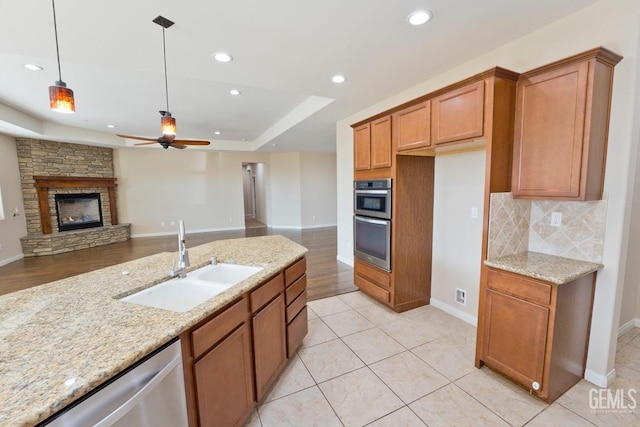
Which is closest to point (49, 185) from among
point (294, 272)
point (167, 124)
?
point (167, 124)

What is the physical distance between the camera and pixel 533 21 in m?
1.95

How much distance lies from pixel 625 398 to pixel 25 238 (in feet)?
29.9

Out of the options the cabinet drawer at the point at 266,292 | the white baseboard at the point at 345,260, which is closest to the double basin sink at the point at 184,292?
the cabinet drawer at the point at 266,292

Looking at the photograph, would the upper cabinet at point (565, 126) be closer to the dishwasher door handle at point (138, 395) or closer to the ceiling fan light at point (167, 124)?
the dishwasher door handle at point (138, 395)

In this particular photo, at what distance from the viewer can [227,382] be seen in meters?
1.43

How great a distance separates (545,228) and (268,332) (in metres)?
2.32

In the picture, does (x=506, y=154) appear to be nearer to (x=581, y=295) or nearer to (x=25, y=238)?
(x=581, y=295)

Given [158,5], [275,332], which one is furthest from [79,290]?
[158,5]

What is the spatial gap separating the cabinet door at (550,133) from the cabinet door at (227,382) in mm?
2266

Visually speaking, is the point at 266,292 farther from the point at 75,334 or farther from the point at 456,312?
the point at 456,312

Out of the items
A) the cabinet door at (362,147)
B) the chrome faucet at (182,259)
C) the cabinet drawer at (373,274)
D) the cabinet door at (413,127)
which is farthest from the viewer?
the cabinet door at (362,147)

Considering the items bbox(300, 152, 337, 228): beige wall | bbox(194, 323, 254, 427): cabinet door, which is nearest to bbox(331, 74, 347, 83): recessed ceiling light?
bbox(194, 323, 254, 427): cabinet door

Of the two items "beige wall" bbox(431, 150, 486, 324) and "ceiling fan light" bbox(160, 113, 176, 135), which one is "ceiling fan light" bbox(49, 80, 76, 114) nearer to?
"ceiling fan light" bbox(160, 113, 176, 135)

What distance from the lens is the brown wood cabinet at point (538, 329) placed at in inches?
68.1
